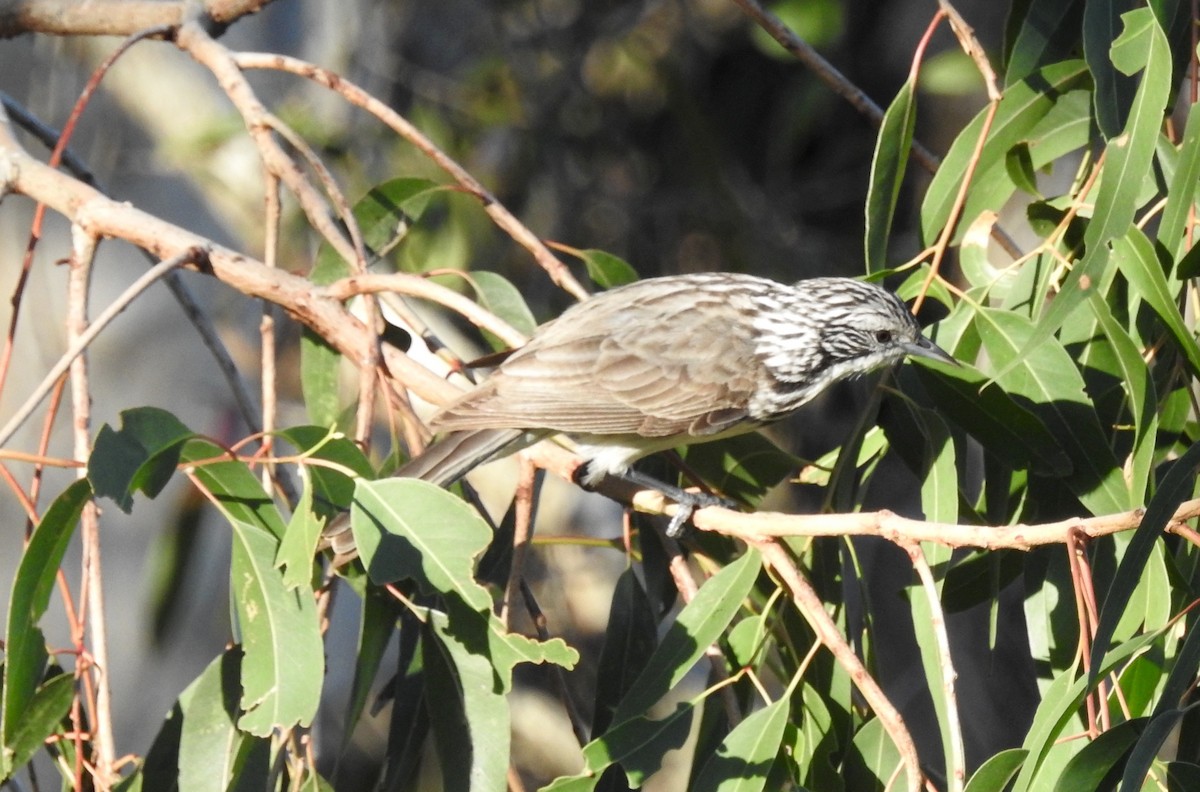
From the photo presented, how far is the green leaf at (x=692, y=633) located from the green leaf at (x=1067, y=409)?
656 mm

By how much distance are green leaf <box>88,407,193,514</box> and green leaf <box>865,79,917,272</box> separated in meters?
1.51

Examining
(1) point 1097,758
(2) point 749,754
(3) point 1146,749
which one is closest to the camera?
(3) point 1146,749

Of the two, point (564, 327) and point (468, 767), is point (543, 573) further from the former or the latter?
point (468, 767)

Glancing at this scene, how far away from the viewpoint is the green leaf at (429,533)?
2244 millimetres

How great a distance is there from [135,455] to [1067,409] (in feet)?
5.74

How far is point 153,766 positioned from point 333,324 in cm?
97

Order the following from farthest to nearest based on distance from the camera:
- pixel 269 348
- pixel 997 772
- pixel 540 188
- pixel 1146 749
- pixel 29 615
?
1. pixel 540 188
2. pixel 269 348
3. pixel 29 615
4. pixel 997 772
5. pixel 1146 749

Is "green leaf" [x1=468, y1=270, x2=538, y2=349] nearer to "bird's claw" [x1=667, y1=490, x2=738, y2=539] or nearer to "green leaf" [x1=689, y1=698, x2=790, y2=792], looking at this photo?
"bird's claw" [x1=667, y1=490, x2=738, y2=539]

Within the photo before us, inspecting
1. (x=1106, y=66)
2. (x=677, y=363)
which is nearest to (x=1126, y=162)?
(x=1106, y=66)

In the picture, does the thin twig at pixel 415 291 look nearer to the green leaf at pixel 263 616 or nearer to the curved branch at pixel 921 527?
the green leaf at pixel 263 616

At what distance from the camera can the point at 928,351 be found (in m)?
2.92

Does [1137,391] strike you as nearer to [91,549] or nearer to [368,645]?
[368,645]

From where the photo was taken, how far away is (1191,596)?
2.47 meters

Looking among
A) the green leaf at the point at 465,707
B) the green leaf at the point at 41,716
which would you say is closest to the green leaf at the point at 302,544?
the green leaf at the point at 465,707
